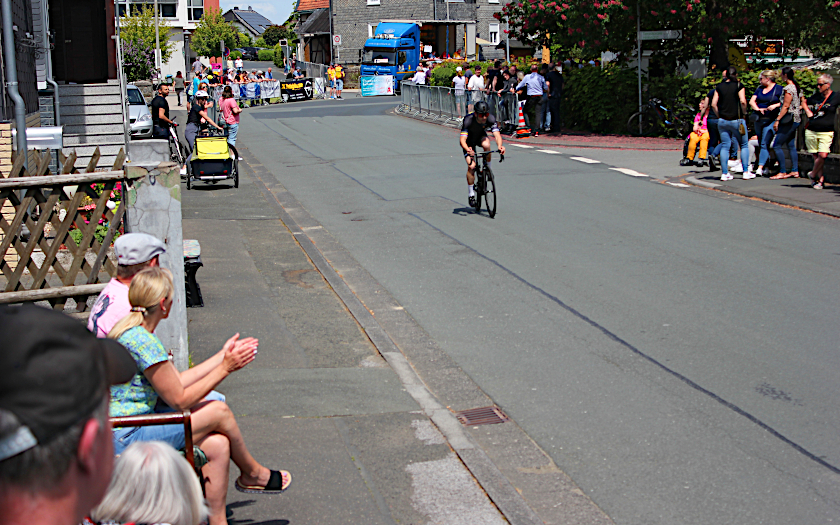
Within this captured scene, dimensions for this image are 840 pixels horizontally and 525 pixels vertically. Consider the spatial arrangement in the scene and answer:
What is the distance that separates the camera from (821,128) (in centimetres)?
1383

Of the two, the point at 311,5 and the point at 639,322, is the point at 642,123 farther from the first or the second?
the point at 311,5

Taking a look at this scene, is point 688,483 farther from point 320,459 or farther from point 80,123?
point 80,123

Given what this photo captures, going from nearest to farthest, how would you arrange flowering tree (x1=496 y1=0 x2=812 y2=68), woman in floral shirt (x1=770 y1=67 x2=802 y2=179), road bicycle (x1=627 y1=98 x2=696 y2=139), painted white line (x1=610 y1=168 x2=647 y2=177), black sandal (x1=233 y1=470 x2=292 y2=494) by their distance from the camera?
black sandal (x1=233 y1=470 x2=292 y2=494)
woman in floral shirt (x1=770 y1=67 x2=802 y2=179)
painted white line (x1=610 y1=168 x2=647 y2=177)
flowering tree (x1=496 y1=0 x2=812 y2=68)
road bicycle (x1=627 y1=98 x2=696 y2=139)

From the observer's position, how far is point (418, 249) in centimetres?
1066

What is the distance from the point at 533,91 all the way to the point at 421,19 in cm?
4396

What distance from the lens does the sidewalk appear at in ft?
41.5

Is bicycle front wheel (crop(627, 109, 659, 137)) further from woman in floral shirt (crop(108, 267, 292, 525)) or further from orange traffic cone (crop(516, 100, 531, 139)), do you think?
woman in floral shirt (crop(108, 267, 292, 525))

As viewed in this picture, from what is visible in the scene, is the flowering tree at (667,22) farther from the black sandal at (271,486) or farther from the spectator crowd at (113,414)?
the spectator crowd at (113,414)

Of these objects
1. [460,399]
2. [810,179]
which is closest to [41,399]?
[460,399]

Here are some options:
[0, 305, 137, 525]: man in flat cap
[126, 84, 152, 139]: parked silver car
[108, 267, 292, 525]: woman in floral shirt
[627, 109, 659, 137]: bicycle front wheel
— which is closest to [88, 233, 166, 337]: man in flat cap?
[108, 267, 292, 525]: woman in floral shirt

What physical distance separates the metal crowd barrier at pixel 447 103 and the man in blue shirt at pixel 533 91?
447mm

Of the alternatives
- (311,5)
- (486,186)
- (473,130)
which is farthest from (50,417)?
(311,5)

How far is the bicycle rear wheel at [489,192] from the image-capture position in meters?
12.4

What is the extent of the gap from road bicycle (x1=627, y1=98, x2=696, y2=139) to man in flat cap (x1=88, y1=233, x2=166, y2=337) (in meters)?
19.6
